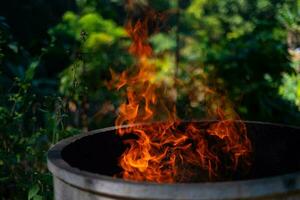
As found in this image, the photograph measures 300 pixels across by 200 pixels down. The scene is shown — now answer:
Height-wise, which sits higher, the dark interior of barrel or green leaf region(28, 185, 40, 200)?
the dark interior of barrel

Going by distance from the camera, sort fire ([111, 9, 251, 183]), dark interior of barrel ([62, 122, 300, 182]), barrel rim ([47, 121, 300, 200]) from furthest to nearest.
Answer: fire ([111, 9, 251, 183]), dark interior of barrel ([62, 122, 300, 182]), barrel rim ([47, 121, 300, 200])

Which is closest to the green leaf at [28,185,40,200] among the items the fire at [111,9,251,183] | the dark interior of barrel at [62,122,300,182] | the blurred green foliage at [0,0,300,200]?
the blurred green foliage at [0,0,300,200]

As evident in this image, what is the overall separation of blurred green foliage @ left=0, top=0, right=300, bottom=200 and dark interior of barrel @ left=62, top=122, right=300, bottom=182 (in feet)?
1.42

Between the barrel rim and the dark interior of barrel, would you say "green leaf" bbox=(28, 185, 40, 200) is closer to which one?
the dark interior of barrel

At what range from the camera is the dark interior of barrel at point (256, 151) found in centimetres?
250

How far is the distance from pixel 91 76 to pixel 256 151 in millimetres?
3837

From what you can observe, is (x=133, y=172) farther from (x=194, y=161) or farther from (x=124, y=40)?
(x=124, y=40)

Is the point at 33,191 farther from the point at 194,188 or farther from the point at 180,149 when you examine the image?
the point at 194,188

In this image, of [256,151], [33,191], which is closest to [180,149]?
[256,151]

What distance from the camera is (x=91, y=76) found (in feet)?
20.5

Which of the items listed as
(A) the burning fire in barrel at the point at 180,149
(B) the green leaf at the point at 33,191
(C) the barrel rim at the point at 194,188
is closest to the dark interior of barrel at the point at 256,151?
(A) the burning fire in barrel at the point at 180,149

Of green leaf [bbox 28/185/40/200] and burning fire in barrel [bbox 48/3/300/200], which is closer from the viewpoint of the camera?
burning fire in barrel [bbox 48/3/300/200]

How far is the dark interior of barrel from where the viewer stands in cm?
250

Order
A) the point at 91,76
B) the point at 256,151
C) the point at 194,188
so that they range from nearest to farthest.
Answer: the point at 194,188
the point at 256,151
the point at 91,76
